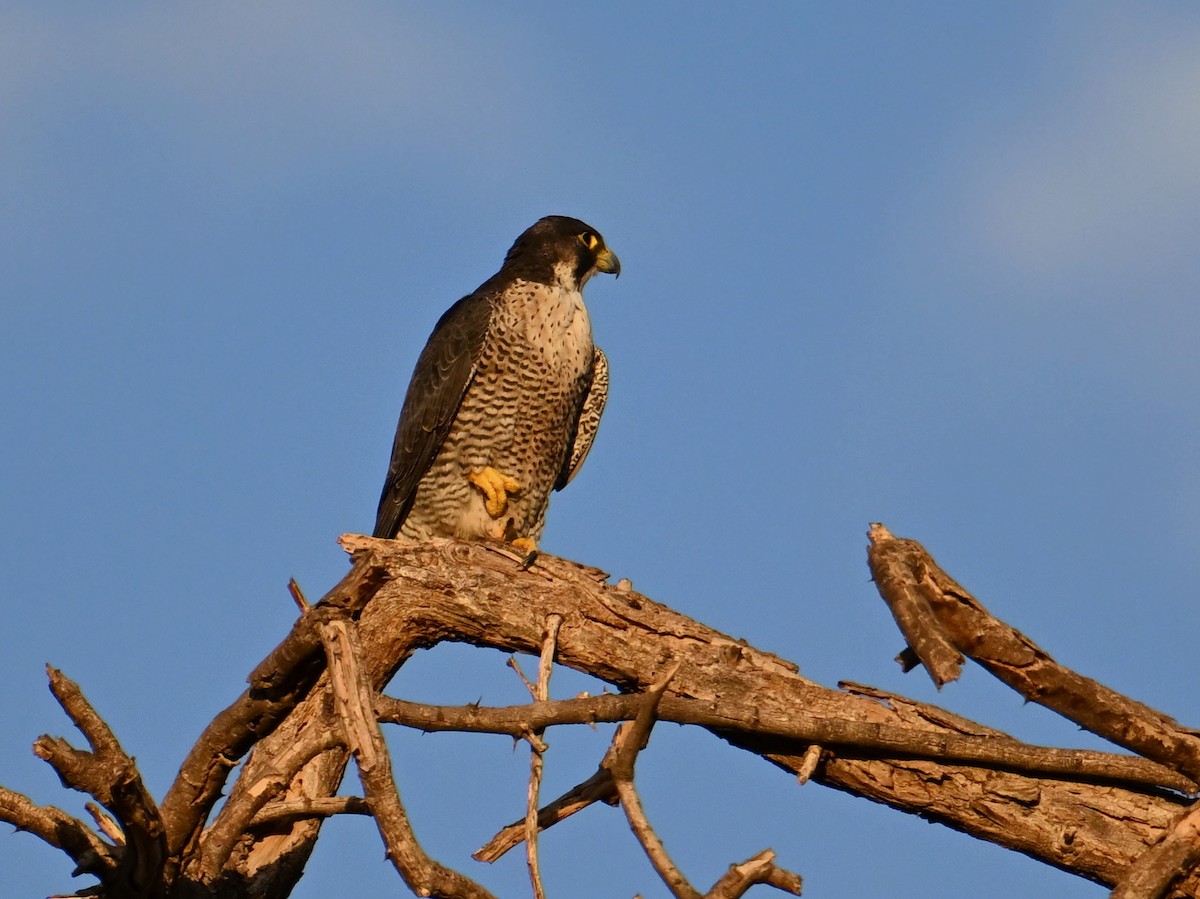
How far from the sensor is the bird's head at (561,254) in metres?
7.98

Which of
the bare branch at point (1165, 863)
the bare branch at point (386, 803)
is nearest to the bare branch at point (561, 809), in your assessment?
the bare branch at point (386, 803)

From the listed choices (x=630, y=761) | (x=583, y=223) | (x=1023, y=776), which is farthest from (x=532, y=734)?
(x=583, y=223)

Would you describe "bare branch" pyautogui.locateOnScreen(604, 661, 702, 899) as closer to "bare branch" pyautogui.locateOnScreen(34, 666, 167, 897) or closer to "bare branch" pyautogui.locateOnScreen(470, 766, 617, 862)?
"bare branch" pyautogui.locateOnScreen(470, 766, 617, 862)

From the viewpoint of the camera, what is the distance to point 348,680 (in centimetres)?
369

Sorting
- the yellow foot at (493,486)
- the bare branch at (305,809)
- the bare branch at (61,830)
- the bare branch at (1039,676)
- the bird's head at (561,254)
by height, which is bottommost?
the bare branch at (61,830)

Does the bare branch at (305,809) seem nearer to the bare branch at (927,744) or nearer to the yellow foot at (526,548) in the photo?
the bare branch at (927,744)

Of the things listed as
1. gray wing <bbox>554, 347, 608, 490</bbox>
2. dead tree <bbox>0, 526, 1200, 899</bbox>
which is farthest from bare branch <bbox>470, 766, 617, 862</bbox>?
gray wing <bbox>554, 347, 608, 490</bbox>

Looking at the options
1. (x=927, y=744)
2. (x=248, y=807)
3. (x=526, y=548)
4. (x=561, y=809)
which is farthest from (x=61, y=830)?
(x=526, y=548)

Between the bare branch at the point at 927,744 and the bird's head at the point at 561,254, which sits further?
the bird's head at the point at 561,254

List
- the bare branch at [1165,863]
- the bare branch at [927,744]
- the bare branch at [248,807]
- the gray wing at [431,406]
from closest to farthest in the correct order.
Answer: the bare branch at [1165,863], the bare branch at [248,807], the bare branch at [927,744], the gray wing at [431,406]

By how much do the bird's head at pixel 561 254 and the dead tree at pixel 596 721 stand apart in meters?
2.96

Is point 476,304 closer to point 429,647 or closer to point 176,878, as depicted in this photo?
point 429,647

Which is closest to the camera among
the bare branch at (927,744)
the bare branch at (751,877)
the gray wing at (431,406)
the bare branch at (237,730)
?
the bare branch at (751,877)

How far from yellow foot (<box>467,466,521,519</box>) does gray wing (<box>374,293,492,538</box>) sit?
257 millimetres
